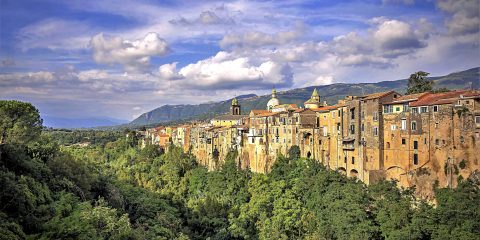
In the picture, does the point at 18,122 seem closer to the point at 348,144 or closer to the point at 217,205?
the point at 217,205

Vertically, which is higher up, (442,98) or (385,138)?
(442,98)

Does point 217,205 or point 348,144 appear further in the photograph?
point 217,205

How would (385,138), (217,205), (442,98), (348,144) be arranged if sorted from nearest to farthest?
(442,98) → (385,138) → (348,144) → (217,205)

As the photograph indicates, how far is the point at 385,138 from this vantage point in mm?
48094

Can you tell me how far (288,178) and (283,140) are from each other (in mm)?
7430

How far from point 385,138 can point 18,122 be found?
37.3 m

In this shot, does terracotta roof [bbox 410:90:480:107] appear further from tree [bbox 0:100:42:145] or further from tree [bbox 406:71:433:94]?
tree [bbox 0:100:42:145]

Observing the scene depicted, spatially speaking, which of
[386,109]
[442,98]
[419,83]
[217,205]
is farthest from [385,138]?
[217,205]

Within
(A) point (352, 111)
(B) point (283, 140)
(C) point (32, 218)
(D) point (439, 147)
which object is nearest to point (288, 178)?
(B) point (283, 140)

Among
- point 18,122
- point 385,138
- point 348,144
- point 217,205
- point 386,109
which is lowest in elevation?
point 217,205

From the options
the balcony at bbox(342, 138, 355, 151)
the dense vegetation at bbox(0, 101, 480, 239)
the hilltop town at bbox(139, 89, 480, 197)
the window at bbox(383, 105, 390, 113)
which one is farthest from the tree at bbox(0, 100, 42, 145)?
the window at bbox(383, 105, 390, 113)

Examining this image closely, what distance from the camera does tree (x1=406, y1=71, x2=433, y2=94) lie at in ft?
210

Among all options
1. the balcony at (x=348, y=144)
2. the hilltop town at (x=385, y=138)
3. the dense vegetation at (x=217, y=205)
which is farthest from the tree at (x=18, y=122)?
the balcony at (x=348, y=144)

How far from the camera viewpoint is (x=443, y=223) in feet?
121
